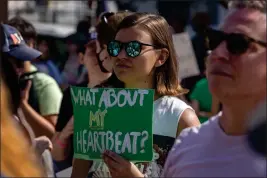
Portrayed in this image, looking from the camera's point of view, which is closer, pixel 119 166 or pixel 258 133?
pixel 258 133

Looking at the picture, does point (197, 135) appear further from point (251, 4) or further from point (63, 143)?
point (63, 143)

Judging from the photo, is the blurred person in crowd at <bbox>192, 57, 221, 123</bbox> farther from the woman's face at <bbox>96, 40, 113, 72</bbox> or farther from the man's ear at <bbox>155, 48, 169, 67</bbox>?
the man's ear at <bbox>155, 48, 169, 67</bbox>

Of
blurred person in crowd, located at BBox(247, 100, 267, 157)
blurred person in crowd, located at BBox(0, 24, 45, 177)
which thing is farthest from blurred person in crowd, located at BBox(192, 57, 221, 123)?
blurred person in crowd, located at BBox(0, 24, 45, 177)

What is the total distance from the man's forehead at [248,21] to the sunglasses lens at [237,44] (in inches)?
1.2

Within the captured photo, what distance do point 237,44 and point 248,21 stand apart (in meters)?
0.08

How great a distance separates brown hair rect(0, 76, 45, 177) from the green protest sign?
1069 mm

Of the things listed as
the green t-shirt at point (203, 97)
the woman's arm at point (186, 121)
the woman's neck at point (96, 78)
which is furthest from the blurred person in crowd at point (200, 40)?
the woman's arm at point (186, 121)

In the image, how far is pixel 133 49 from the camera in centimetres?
358

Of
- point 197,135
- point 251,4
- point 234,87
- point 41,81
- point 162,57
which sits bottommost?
point 41,81

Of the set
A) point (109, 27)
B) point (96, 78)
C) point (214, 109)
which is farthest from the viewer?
point (214, 109)

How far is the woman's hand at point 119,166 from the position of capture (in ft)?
9.94

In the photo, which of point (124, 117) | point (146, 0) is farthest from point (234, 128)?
point (146, 0)

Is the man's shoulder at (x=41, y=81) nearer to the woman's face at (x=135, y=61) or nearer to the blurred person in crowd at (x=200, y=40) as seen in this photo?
the woman's face at (x=135, y=61)

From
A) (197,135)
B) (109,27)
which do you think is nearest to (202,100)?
(109,27)
